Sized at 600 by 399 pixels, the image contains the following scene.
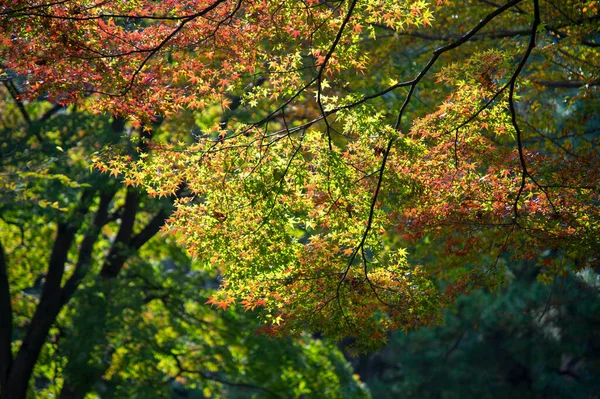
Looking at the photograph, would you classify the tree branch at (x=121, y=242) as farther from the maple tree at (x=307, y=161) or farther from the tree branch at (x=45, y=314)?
the maple tree at (x=307, y=161)

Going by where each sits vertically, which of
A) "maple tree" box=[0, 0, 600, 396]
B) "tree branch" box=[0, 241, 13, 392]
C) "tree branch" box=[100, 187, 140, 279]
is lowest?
"maple tree" box=[0, 0, 600, 396]

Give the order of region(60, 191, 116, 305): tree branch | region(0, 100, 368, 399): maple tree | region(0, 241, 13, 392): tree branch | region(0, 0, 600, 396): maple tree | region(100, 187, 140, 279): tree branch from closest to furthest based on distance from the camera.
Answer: region(0, 0, 600, 396): maple tree
region(0, 100, 368, 399): maple tree
region(0, 241, 13, 392): tree branch
region(60, 191, 116, 305): tree branch
region(100, 187, 140, 279): tree branch

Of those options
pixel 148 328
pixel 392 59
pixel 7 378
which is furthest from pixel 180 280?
pixel 392 59

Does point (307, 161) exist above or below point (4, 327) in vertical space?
below

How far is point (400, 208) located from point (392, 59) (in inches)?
173

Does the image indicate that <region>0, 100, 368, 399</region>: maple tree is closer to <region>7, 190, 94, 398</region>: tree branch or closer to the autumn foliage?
<region>7, 190, 94, 398</region>: tree branch

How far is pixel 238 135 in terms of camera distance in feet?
15.9

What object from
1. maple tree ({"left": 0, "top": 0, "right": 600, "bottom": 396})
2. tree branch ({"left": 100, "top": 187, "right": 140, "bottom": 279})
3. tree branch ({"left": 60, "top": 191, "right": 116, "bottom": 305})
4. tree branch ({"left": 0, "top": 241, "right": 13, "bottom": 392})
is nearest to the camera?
maple tree ({"left": 0, "top": 0, "right": 600, "bottom": 396})

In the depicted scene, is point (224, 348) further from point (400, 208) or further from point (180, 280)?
point (400, 208)

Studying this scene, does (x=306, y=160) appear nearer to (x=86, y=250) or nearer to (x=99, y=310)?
(x=99, y=310)

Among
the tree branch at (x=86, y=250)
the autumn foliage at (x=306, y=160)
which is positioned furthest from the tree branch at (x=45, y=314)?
the autumn foliage at (x=306, y=160)

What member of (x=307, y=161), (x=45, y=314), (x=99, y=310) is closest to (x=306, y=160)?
(x=307, y=161)

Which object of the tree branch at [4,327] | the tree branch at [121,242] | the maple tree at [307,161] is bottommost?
the maple tree at [307,161]

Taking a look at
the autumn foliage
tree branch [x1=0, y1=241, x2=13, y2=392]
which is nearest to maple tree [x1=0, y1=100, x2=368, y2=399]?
tree branch [x1=0, y1=241, x2=13, y2=392]
